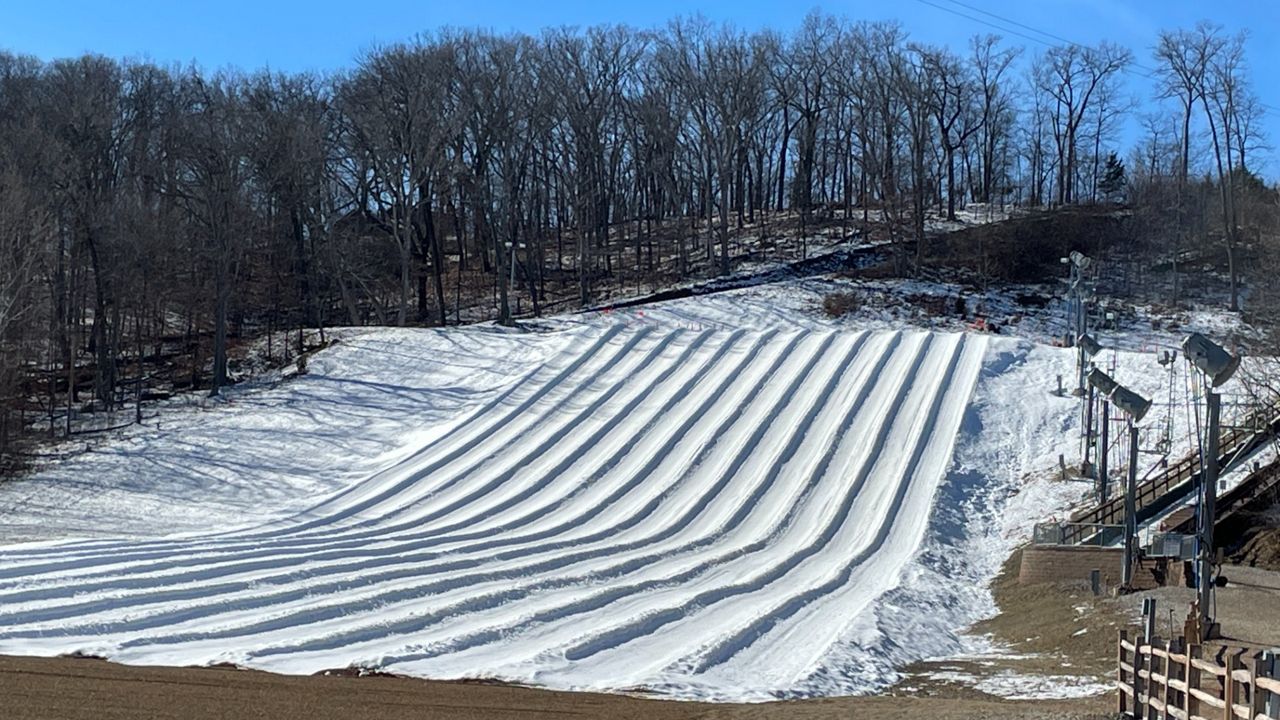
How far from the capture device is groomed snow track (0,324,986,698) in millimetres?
18266

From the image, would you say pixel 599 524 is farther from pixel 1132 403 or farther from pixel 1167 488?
pixel 1167 488

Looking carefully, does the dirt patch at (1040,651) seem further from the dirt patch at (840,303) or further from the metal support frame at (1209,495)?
the dirt patch at (840,303)

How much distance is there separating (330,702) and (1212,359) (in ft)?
37.8

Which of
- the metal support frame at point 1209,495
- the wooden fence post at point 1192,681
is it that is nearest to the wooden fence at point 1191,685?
the wooden fence post at point 1192,681

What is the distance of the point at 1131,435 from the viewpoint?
74.0 ft

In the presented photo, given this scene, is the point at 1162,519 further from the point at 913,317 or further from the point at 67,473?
the point at 67,473

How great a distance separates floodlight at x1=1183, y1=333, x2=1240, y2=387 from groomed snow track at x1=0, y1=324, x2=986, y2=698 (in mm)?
6709

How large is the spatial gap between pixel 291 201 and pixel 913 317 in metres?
25.8

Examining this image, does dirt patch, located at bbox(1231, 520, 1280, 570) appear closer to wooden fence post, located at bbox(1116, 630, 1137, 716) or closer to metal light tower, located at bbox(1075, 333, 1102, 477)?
metal light tower, located at bbox(1075, 333, 1102, 477)

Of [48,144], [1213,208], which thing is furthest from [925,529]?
[1213,208]

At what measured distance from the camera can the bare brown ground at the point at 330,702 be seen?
13.6 m

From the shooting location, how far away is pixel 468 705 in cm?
1470

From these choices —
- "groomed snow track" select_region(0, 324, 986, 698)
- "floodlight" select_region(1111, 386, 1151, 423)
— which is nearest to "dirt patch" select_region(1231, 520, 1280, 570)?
"groomed snow track" select_region(0, 324, 986, 698)

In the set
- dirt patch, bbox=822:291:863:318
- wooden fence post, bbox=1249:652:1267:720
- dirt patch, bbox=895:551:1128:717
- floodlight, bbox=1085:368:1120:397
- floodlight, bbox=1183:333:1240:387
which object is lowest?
dirt patch, bbox=895:551:1128:717
